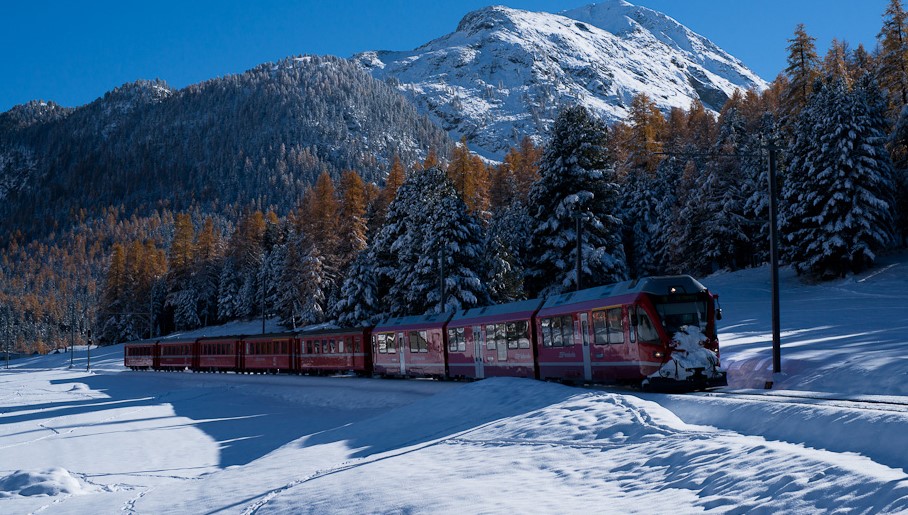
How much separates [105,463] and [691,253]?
46.4m

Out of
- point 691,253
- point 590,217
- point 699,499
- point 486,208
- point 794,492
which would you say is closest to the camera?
point 794,492

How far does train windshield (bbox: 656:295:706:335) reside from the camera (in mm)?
19422

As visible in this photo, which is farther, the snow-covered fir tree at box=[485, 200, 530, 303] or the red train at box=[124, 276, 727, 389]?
the snow-covered fir tree at box=[485, 200, 530, 303]

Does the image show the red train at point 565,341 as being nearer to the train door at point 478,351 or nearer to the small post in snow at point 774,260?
the train door at point 478,351

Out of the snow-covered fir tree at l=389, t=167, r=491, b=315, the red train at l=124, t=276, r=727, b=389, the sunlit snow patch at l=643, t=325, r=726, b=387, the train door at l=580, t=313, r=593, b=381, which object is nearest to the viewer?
the sunlit snow patch at l=643, t=325, r=726, b=387

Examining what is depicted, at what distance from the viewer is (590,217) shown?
4050cm

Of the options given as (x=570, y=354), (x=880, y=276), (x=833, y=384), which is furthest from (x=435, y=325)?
(x=880, y=276)

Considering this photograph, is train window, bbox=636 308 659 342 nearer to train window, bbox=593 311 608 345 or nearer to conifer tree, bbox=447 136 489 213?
train window, bbox=593 311 608 345

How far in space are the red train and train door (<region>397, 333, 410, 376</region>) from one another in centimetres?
4

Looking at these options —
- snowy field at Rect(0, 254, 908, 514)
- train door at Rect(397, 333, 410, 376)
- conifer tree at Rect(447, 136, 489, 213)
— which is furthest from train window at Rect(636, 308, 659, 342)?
conifer tree at Rect(447, 136, 489, 213)

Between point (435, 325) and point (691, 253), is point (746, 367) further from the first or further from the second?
point (691, 253)

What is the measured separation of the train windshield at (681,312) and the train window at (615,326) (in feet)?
3.78

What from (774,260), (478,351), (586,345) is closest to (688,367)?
(586,345)

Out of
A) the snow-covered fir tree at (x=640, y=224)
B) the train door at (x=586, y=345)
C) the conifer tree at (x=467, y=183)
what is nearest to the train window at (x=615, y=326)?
the train door at (x=586, y=345)
